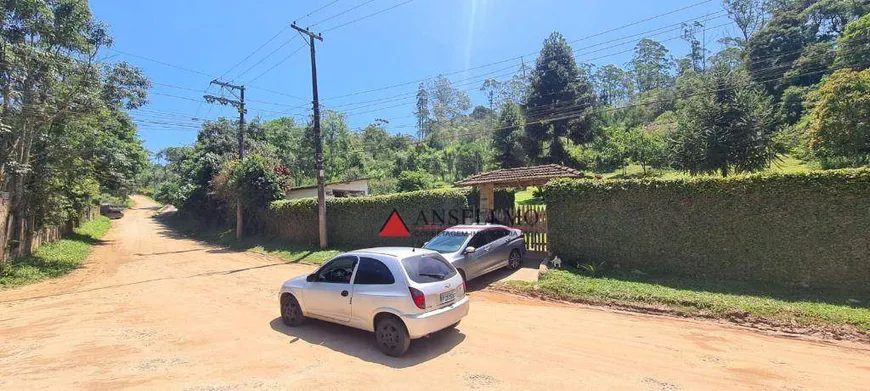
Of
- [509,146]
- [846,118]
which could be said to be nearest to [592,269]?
[846,118]

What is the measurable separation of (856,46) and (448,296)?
149ft

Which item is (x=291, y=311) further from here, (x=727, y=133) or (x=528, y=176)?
(x=727, y=133)

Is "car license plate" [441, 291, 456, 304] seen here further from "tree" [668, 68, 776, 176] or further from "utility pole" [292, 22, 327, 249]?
"tree" [668, 68, 776, 176]

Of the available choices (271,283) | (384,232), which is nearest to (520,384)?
(271,283)

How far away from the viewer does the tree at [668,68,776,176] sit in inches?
907

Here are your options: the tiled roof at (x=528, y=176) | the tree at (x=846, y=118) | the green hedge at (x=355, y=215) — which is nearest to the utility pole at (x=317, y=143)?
the green hedge at (x=355, y=215)

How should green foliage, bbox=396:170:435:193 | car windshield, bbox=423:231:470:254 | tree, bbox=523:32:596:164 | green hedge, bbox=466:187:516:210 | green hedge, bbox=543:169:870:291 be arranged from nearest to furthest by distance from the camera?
green hedge, bbox=543:169:870:291, car windshield, bbox=423:231:470:254, green hedge, bbox=466:187:516:210, green foliage, bbox=396:170:435:193, tree, bbox=523:32:596:164

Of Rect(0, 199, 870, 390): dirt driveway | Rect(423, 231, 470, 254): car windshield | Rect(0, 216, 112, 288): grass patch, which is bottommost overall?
Rect(0, 199, 870, 390): dirt driveway

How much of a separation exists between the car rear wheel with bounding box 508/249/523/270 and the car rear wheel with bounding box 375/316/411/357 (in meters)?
6.60

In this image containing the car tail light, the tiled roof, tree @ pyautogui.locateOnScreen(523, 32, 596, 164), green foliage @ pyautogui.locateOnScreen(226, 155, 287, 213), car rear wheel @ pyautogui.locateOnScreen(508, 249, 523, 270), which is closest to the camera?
the car tail light

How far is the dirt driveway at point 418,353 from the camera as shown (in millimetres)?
4848

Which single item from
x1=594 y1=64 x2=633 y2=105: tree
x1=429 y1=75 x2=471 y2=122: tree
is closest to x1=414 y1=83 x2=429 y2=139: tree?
x1=429 y1=75 x2=471 y2=122: tree

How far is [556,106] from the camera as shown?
38781 mm

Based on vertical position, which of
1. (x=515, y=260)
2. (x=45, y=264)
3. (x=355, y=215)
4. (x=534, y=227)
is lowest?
(x=45, y=264)
